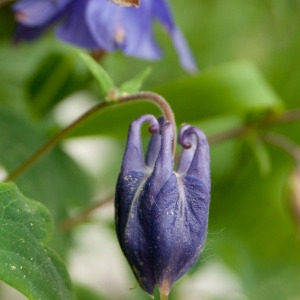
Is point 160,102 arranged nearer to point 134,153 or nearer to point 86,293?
point 134,153

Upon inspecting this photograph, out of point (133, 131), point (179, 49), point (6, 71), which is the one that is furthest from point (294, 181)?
point (6, 71)

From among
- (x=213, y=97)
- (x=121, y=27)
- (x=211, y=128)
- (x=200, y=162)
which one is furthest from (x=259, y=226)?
(x=200, y=162)

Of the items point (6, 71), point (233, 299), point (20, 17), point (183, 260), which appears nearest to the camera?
point (183, 260)

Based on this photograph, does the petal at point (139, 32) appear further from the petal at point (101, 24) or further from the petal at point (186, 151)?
the petal at point (186, 151)

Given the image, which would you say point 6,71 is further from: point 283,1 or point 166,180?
point 166,180

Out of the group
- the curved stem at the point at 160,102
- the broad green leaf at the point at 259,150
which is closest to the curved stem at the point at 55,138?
the curved stem at the point at 160,102

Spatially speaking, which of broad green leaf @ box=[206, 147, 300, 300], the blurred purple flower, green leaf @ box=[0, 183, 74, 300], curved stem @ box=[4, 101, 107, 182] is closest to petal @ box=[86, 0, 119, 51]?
the blurred purple flower
